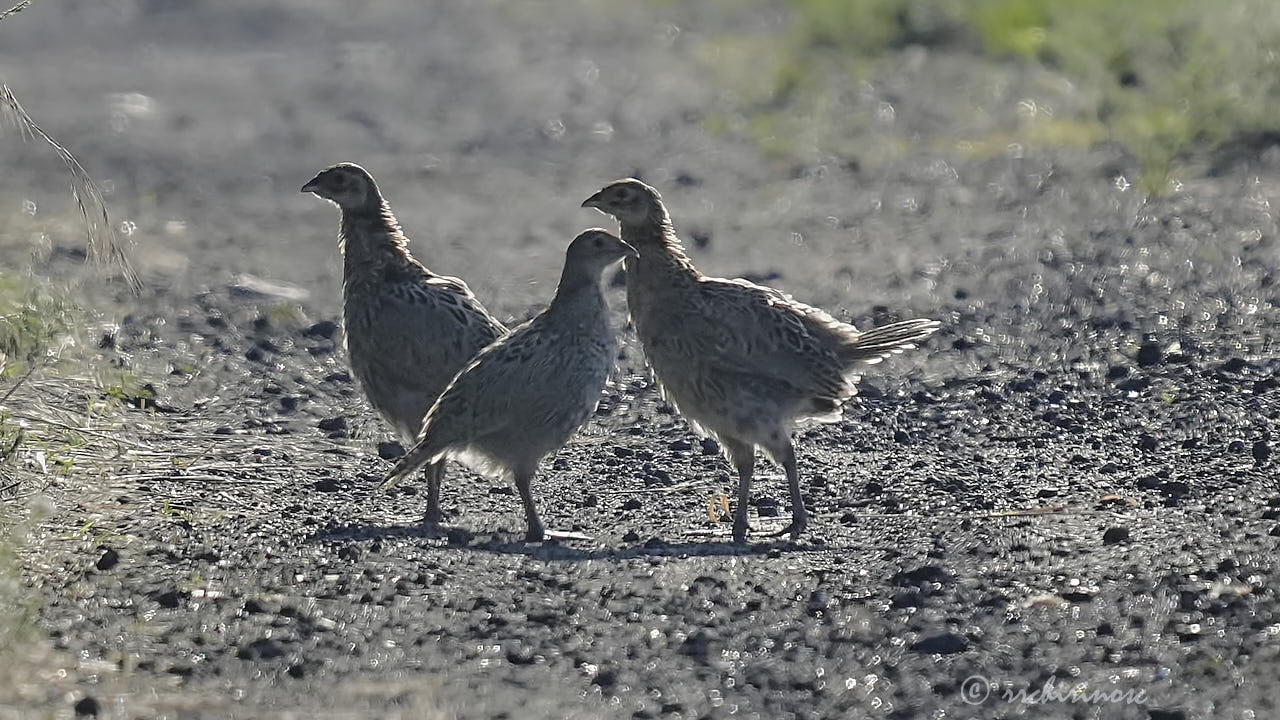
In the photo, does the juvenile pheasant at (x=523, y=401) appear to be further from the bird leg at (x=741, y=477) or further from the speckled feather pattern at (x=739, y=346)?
the bird leg at (x=741, y=477)

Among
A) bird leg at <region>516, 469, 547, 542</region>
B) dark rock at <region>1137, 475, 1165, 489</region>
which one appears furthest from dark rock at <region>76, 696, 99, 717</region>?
dark rock at <region>1137, 475, 1165, 489</region>

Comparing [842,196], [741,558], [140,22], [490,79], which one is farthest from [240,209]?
[140,22]

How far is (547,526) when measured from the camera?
8727 millimetres

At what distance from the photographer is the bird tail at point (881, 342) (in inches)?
368

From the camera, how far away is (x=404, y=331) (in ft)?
30.0

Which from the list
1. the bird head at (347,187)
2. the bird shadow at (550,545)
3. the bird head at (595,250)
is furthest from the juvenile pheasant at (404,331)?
the bird head at (595,250)

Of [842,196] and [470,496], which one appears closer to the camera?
[470,496]

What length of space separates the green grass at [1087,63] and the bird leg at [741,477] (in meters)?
6.97

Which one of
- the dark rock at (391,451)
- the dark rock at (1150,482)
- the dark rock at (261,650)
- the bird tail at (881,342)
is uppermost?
the bird tail at (881,342)

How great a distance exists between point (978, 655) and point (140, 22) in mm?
25628

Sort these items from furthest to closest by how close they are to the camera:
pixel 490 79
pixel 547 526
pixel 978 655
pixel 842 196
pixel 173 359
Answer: pixel 490 79 → pixel 842 196 → pixel 173 359 → pixel 547 526 → pixel 978 655

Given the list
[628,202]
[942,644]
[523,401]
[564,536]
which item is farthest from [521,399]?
[942,644]

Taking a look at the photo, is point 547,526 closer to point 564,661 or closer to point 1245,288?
point 564,661

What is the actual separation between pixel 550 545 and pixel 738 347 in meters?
1.38
